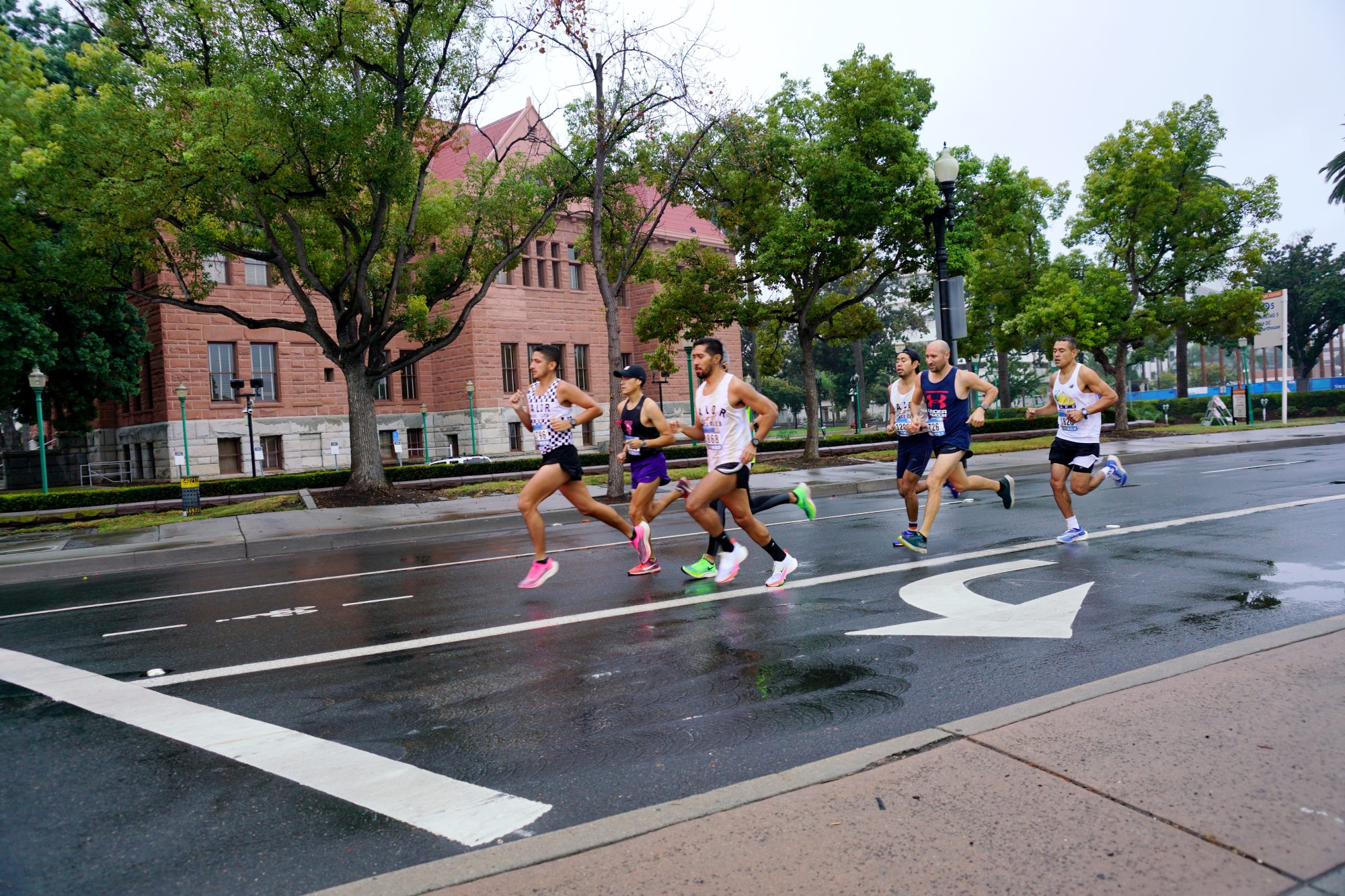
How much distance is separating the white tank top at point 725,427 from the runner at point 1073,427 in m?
3.66

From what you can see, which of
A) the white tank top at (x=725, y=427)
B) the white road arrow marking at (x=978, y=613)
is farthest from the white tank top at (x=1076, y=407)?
the white tank top at (x=725, y=427)

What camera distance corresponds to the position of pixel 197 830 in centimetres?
332

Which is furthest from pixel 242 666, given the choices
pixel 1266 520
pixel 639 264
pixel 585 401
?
pixel 639 264

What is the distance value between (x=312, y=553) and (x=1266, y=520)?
12.3 m

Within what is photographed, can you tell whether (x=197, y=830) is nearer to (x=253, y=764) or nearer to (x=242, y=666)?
(x=253, y=764)

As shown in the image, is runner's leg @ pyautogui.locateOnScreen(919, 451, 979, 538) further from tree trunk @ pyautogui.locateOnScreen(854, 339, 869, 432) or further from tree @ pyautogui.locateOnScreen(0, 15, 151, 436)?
tree trunk @ pyautogui.locateOnScreen(854, 339, 869, 432)

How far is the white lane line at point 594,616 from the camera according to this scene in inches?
224

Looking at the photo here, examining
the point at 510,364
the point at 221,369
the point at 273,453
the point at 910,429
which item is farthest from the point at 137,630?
the point at 510,364

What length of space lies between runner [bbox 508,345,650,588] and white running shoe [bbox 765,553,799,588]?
1.65 meters

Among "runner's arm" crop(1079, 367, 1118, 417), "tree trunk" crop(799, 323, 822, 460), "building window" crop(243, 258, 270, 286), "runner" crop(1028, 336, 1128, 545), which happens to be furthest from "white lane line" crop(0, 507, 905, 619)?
"building window" crop(243, 258, 270, 286)

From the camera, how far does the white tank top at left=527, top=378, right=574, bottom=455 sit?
8219mm

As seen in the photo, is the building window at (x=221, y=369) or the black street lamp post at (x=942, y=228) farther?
the building window at (x=221, y=369)

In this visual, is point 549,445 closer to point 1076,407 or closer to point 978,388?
point 978,388

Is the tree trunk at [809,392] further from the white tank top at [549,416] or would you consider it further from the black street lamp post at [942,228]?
the white tank top at [549,416]
